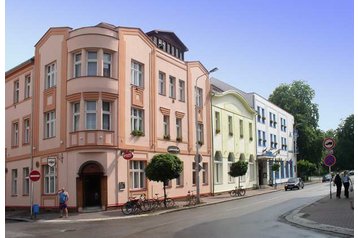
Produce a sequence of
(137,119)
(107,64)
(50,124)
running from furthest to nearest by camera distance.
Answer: (137,119) < (50,124) < (107,64)

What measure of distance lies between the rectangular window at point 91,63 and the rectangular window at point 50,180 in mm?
6867

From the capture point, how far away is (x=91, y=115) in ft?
93.6

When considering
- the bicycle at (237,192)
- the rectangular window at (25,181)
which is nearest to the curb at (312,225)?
the bicycle at (237,192)

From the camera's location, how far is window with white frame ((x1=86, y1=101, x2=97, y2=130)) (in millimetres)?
28375

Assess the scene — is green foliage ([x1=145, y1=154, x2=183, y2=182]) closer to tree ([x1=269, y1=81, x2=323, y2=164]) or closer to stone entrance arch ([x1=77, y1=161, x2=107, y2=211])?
stone entrance arch ([x1=77, y1=161, x2=107, y2=211])

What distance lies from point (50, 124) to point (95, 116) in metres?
4.57

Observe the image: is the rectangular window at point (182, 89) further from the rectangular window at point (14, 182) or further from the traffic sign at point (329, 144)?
the traffic sign at point (329, 144)

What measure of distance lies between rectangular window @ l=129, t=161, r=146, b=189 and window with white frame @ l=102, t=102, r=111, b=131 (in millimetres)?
3136

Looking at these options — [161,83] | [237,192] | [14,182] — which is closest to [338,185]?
[237,192]

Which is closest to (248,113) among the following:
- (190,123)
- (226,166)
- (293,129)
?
(226,166)

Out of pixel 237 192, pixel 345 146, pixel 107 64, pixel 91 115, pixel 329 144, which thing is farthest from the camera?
pixel 345 146

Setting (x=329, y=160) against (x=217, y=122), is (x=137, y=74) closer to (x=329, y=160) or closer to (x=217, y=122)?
(x=217, y=122)

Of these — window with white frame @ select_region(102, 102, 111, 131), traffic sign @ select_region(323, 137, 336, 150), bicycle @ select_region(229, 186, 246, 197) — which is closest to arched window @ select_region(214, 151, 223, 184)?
bicycle @ select_region(229, 186, 246, 197)
